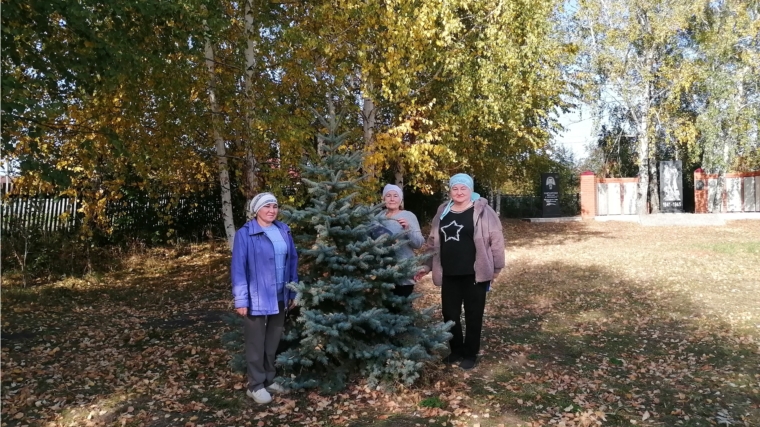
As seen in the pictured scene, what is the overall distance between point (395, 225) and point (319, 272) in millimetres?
803

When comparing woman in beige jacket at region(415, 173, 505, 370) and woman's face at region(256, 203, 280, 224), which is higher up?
woman's face at region(256, 203, 280, 224)

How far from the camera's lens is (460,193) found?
482cm

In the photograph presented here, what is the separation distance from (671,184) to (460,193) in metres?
25.6

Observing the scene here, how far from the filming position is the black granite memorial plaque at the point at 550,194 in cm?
2500

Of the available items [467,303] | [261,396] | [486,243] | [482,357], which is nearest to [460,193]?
[486,243]

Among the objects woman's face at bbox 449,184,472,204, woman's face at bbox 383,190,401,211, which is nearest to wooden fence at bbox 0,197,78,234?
woman's face at bbox 383,190,401,211

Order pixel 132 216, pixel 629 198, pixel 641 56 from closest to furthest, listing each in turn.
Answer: pixel 132 216
pixel 641 56
pixel 629 198

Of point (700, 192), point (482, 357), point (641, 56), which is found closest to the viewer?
point (482, 357)

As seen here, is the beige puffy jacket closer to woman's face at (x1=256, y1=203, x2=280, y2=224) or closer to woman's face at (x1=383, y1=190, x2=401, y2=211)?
woman's face at (x1=383, y1=190, x2=401, y2=211)

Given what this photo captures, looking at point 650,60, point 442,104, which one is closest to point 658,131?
point 650,60

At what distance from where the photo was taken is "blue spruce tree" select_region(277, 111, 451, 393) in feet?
14.2

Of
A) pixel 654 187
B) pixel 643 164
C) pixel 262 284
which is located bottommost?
pixel 262 284

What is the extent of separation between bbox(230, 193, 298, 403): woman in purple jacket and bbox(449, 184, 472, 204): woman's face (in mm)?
1470

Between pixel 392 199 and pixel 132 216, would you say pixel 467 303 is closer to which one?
pixel 392 199
